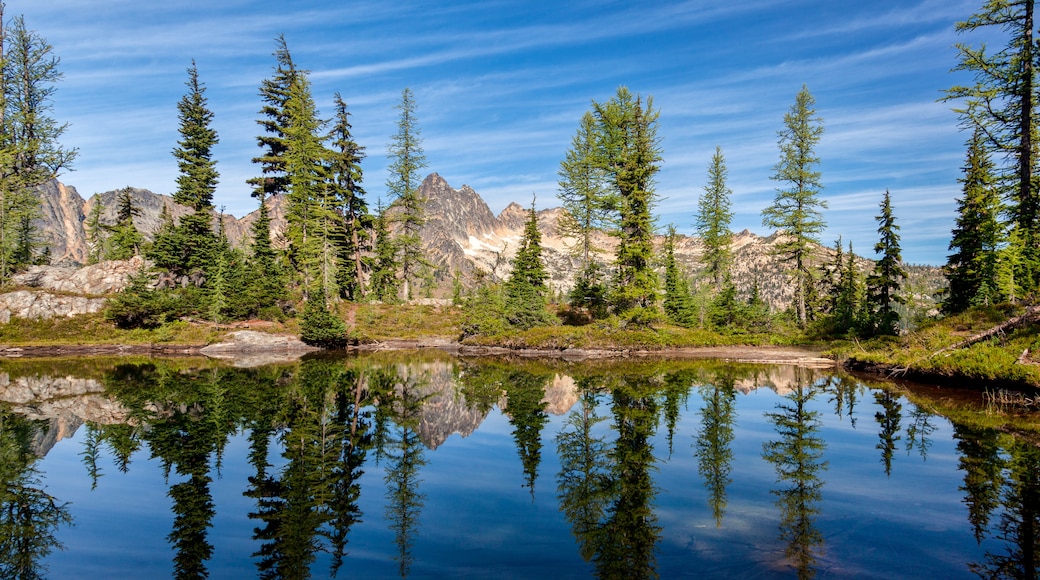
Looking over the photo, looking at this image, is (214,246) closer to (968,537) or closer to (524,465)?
(524,465)

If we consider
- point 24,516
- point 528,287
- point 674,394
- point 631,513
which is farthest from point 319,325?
point 631,513

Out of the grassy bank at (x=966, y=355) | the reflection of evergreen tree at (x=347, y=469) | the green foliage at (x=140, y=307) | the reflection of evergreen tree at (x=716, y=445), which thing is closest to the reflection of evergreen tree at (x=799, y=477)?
the reflection of evergreen tree at (x=716, y=445)

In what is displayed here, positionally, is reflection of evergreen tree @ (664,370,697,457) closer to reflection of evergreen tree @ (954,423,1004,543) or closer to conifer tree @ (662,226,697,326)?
reflection of evergreen tree @ (954,423,1004,543)

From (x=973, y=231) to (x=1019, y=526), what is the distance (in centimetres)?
3518

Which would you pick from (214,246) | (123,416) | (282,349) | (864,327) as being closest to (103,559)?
(123,416)

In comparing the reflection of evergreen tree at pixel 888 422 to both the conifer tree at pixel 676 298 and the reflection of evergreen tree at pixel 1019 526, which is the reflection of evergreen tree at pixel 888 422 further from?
the conifer tree at pixel 676 298

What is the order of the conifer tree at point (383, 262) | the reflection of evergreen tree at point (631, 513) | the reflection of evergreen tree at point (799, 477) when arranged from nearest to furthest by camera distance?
Answer: 1. the reflection of evergreen tree at point (631, 513)
2. the reflection of evergreen tree at point (799, 477)
3. the conifer tree at point (383, 262)

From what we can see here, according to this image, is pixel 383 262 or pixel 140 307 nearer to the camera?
pixel 140 307

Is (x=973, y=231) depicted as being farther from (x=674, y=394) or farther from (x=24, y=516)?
(x=24, y=516)

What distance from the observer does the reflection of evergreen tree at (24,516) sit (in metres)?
6.29

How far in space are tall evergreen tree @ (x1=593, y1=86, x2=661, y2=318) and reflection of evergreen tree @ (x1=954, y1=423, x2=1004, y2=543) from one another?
82.9 ft

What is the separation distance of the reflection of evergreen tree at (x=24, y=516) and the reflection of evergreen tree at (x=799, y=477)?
9009 millimetres

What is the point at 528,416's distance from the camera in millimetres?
15508

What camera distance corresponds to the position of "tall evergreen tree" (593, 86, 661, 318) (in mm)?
37906
